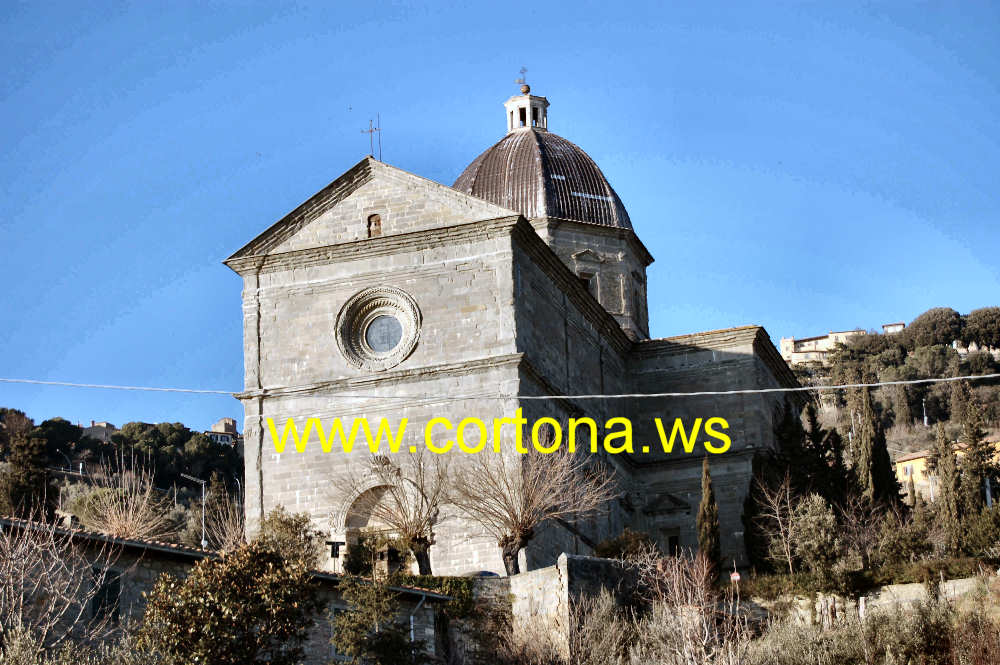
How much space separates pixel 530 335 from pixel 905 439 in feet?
190

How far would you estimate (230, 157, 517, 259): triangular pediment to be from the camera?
1561 inches

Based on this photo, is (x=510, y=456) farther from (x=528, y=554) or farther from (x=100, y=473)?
(x=100, y=473)

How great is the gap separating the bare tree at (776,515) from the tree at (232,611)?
47.1 feet

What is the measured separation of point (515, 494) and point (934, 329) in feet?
247

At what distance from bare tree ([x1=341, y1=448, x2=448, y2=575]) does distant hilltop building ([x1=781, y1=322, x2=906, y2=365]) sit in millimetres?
80294

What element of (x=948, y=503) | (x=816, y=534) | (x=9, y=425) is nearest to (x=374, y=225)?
(x=816, y=534)

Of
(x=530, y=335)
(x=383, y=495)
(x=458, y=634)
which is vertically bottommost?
(x=458, y=634)

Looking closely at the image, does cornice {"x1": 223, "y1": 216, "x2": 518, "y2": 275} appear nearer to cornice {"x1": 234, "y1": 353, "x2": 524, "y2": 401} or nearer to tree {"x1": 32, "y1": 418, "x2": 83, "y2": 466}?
cornice {"x1": 234, "y1": 353, "x2": 524, "y2": 401}

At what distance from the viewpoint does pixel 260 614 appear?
26.6m

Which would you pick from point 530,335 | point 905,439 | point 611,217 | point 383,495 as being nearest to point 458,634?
point 383,495

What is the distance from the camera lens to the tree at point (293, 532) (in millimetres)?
34906

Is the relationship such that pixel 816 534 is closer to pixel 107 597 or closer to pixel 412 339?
pixel 412 339

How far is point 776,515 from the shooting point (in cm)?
4019

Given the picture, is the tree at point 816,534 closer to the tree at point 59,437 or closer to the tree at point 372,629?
the tree at point 372,629
